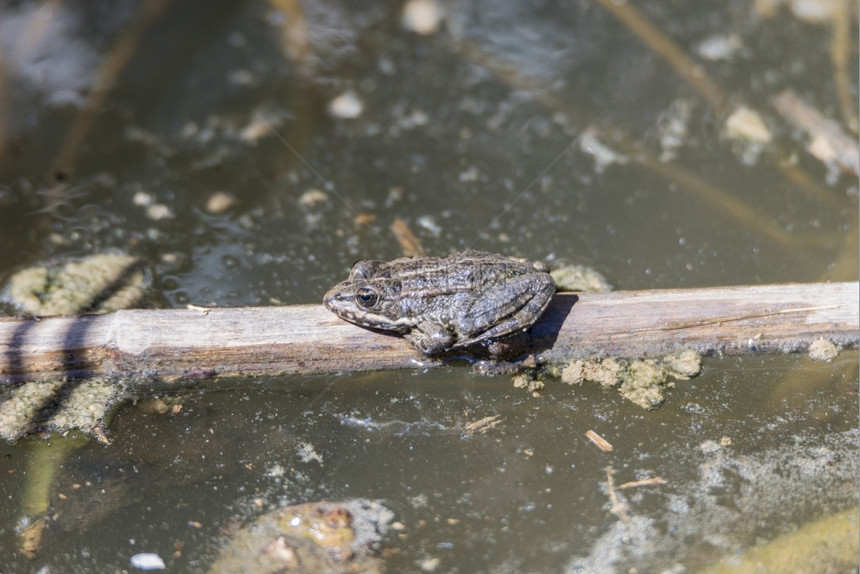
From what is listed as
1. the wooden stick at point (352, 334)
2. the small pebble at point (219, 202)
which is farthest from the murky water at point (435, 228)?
the wooden stick at point (352, 334)

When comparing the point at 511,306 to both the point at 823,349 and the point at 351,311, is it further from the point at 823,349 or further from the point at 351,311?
the point at 823,349

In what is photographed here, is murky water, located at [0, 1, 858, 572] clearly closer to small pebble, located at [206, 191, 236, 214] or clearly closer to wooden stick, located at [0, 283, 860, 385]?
small pebble, located at [206, 191, 236, 214]

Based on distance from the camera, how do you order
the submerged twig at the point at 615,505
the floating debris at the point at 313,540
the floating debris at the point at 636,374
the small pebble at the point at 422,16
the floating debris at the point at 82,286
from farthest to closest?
the small pebble at the point at 422,16, the floating debris at the point at 82,286, the floating debris at the point at 636,374, the submerged twig at the point at 615,505, the floating debris at the point at 313,540

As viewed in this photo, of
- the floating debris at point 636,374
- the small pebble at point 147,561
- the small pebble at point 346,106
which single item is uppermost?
the small pebble at point 346,106

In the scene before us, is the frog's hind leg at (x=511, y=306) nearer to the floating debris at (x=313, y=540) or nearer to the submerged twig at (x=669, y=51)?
the floating debris at (x=313, y=540)

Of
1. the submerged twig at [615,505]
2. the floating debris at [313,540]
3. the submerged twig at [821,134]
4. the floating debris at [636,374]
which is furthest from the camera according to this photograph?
the submerged twig at [821,134]

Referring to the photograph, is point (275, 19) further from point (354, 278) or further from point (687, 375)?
point (687, 375)

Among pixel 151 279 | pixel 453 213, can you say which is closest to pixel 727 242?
pixel 453 213

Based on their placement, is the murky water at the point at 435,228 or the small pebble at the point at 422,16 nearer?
the murky water at the point at 435,228
